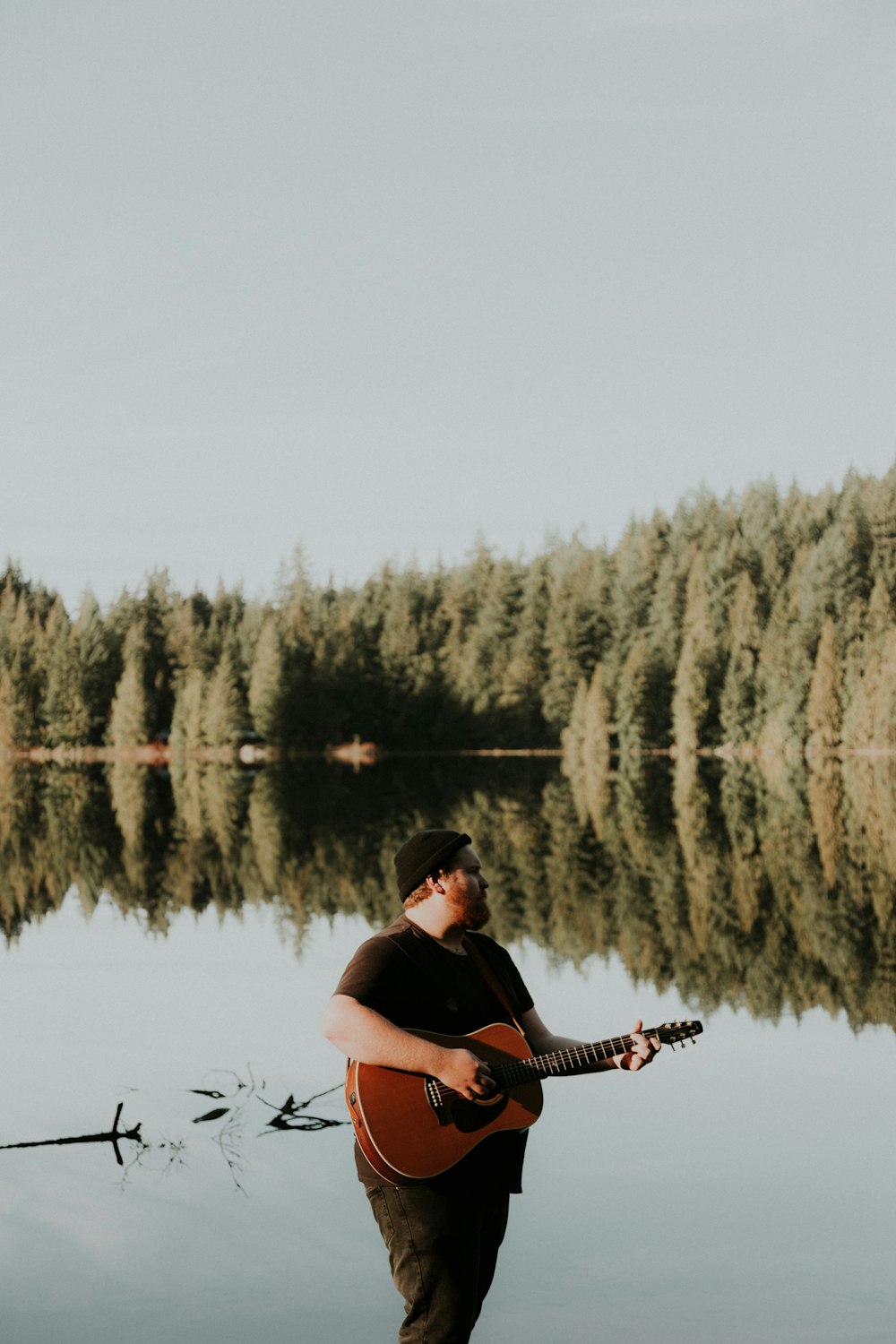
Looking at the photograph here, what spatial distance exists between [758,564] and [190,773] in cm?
5277

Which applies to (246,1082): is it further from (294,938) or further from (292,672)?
(292,672)

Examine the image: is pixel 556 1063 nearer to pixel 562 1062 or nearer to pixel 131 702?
pixel 562 1062

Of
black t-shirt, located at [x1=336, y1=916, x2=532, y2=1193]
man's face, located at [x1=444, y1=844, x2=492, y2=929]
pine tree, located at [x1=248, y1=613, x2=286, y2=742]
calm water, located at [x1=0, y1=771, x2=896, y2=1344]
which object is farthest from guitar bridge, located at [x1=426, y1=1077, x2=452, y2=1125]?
pine tree, located at [x1=248, y1=613, x2=286, y2=742]

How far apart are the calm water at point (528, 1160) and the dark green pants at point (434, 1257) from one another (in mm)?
2391

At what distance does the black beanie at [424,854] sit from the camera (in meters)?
4.47

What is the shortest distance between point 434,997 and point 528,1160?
553cm

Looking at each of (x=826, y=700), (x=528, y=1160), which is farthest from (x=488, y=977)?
(x=826, y=700)

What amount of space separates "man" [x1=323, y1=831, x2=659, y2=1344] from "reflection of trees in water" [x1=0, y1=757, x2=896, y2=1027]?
34.1ft

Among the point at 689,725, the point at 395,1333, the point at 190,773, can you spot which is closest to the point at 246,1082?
the point at 395,1333

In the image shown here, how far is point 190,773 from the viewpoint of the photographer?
75875mm

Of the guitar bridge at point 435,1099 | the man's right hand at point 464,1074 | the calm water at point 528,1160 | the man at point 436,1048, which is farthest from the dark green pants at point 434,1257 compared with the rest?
the calm water at point 528,1160

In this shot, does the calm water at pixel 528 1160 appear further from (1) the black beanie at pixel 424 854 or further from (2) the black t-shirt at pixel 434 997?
(1) the black beanie at pixel 424 854

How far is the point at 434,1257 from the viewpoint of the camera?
172 inches

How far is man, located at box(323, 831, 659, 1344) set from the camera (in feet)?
14.2
